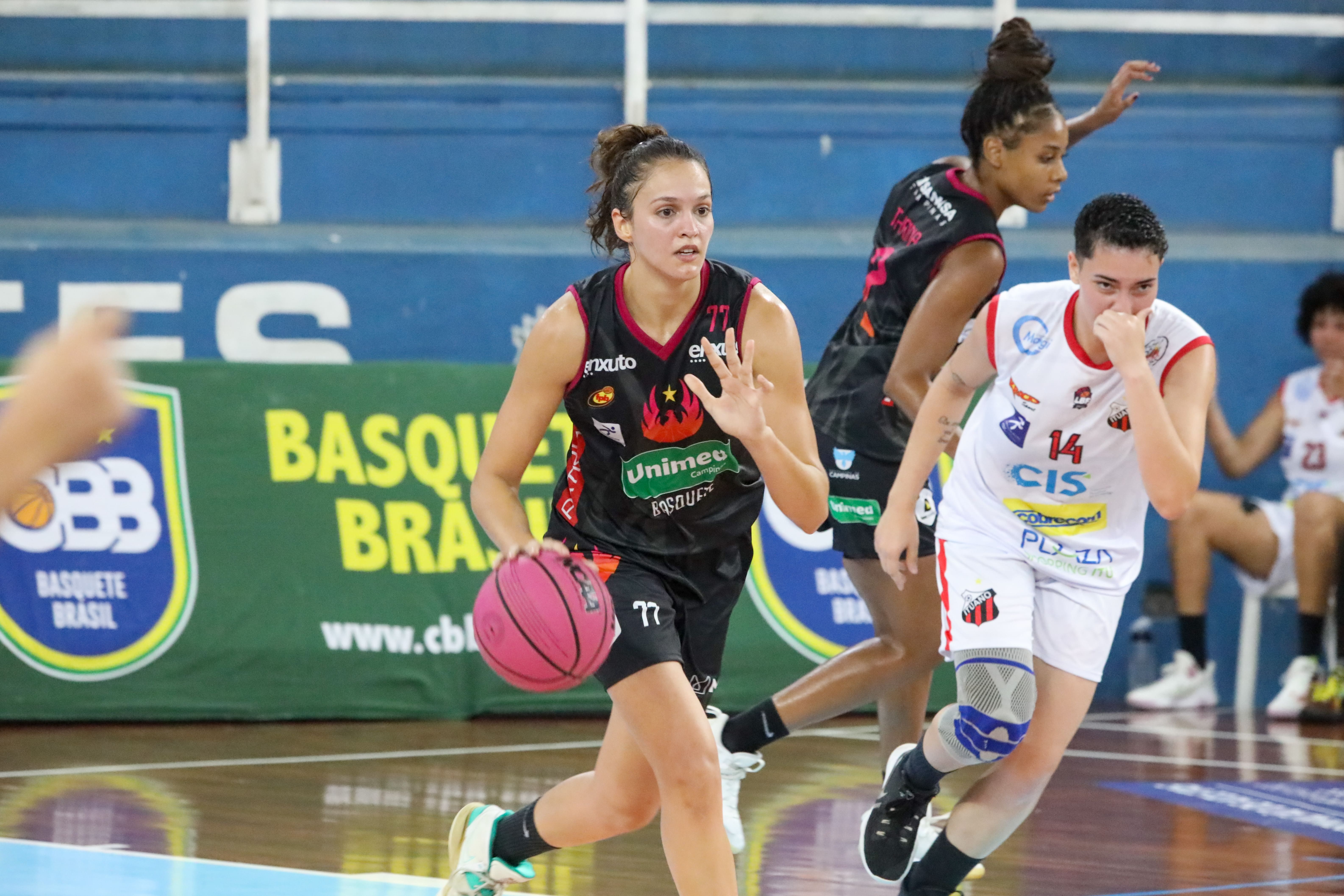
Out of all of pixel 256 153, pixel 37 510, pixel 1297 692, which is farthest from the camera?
pixel 256 153

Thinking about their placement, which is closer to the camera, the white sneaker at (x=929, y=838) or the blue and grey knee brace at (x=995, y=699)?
the blue and grey knee brace at (x=995, y=699)

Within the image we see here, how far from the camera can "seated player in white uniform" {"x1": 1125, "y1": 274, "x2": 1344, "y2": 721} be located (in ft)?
29.1

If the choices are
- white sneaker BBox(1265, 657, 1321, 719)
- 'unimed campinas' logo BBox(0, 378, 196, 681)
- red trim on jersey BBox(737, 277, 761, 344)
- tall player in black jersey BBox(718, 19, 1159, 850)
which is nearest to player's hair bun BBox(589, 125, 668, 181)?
red trim on jersey BBox(737, 277, 761, 344)

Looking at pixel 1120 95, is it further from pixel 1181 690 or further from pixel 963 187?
pixel 1181 690

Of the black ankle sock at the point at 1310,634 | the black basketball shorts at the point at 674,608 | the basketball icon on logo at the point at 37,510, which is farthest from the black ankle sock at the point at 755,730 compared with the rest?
the black ankle sock at the point at 1310,634

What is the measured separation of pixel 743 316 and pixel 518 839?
54.9 inches

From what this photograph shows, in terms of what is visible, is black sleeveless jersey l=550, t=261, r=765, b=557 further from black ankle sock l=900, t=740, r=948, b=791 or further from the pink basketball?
black ankle sock l=900, t=740, r=948, b=791

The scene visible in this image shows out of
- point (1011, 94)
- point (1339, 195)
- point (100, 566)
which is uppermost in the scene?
point (1339, 195)

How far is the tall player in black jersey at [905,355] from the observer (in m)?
5.48

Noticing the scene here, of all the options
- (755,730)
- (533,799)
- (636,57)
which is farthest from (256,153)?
(755,730)

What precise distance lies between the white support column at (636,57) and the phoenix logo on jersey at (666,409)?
622cm

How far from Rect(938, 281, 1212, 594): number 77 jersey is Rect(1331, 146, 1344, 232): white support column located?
674cm

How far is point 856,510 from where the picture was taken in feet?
18.6

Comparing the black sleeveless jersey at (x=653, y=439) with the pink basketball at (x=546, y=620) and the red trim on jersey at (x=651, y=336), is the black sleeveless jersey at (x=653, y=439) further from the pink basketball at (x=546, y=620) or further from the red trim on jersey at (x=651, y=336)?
the pink basketball at (x=546, y=620)
